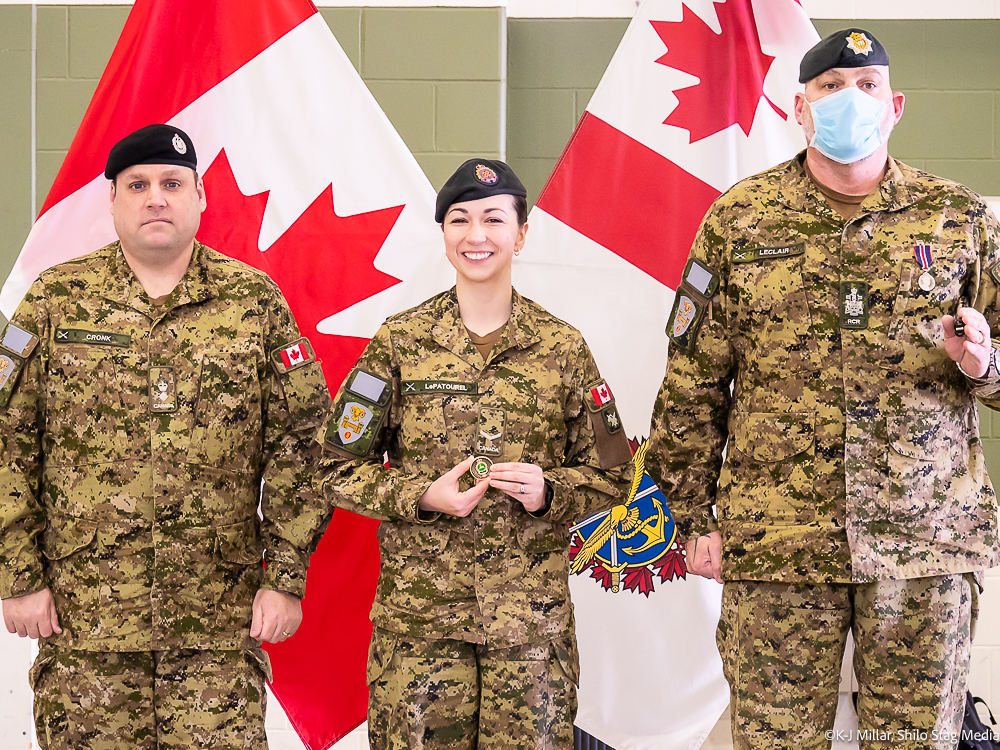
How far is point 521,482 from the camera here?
164cm

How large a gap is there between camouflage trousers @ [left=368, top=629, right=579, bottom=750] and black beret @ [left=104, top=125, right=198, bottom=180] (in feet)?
3.57

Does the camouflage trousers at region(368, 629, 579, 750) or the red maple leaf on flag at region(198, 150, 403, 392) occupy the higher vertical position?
the red maple leaf on flag at region(198, 150, 403, 392)

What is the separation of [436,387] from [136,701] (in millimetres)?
832

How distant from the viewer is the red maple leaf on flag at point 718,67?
2420mm

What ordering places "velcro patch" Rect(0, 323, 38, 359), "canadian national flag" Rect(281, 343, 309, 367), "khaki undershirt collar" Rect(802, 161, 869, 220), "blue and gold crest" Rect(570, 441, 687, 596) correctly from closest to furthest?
1. "khaki undershirt collar" Rect(802, 161, 869, 220)
2. "velcro patch" Rect(0, 323, 38, 359)
3. "canadian national flag" Rect(281, 343, 309, 367)
4. "blue and gold crest" Rect(570, 441, 687, 596)

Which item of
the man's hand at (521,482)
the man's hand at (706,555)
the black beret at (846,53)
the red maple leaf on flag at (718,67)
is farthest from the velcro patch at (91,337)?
the red maple leaf on flag at (718,67)

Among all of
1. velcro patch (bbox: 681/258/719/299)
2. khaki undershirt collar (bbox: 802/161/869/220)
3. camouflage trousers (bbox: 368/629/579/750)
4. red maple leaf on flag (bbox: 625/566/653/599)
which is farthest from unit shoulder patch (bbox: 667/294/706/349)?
red maple leaf on flag (bbox: 625/566/653/599)

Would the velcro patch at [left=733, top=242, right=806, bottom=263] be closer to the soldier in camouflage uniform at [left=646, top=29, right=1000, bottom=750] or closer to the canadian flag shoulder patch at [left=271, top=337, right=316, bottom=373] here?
the soldier in camouflage uniform at [left=646, top=29, right=1000, bottom=750]

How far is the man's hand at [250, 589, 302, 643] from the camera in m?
1.81

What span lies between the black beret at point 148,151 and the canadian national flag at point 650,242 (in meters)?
0.99

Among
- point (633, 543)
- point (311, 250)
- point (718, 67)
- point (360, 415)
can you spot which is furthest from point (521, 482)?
point (718, 67)

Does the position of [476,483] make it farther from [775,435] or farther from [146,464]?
[146,464]

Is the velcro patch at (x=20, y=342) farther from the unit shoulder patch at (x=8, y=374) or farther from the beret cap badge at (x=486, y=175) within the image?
the beret cap badge at (x=486, y=175)

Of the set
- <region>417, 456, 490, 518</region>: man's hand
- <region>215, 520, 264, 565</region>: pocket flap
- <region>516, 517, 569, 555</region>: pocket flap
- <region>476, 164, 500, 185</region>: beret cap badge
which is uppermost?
<region>476, 164, 500, 185</region>: beret cap badge
